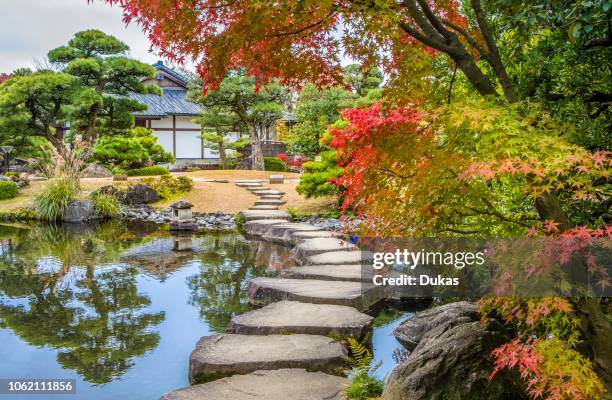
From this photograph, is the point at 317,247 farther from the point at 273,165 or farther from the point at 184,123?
the point at 184,123

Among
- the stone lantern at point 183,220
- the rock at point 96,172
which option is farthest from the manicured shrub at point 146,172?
the stone lantern at point 183,220

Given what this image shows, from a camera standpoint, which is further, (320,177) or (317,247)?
(320,177)

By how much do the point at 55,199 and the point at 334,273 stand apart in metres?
8.82

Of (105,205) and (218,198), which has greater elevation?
(218,198)

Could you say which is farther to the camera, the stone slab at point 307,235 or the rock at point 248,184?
the rock at point 248,184

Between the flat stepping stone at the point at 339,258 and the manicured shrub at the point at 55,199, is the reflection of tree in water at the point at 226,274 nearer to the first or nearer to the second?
the flat stepping stone at the point at 339,258

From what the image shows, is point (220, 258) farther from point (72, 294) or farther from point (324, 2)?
point (324, 2)

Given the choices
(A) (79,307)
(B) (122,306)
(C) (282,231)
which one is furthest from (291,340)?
(C) (282,231)

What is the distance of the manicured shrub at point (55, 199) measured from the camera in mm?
11867

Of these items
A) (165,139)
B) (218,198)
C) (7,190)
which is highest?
(165,139)

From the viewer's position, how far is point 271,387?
2.94 metres

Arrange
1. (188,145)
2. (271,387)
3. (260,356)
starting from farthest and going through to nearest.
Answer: (188,145), (260,356), (271,387)

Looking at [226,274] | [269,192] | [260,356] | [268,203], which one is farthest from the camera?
[269,192]

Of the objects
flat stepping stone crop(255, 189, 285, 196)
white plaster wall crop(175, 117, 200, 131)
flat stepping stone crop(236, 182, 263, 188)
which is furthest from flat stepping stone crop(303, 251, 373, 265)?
white plaster wall crop(175, 117, 200, 131)
